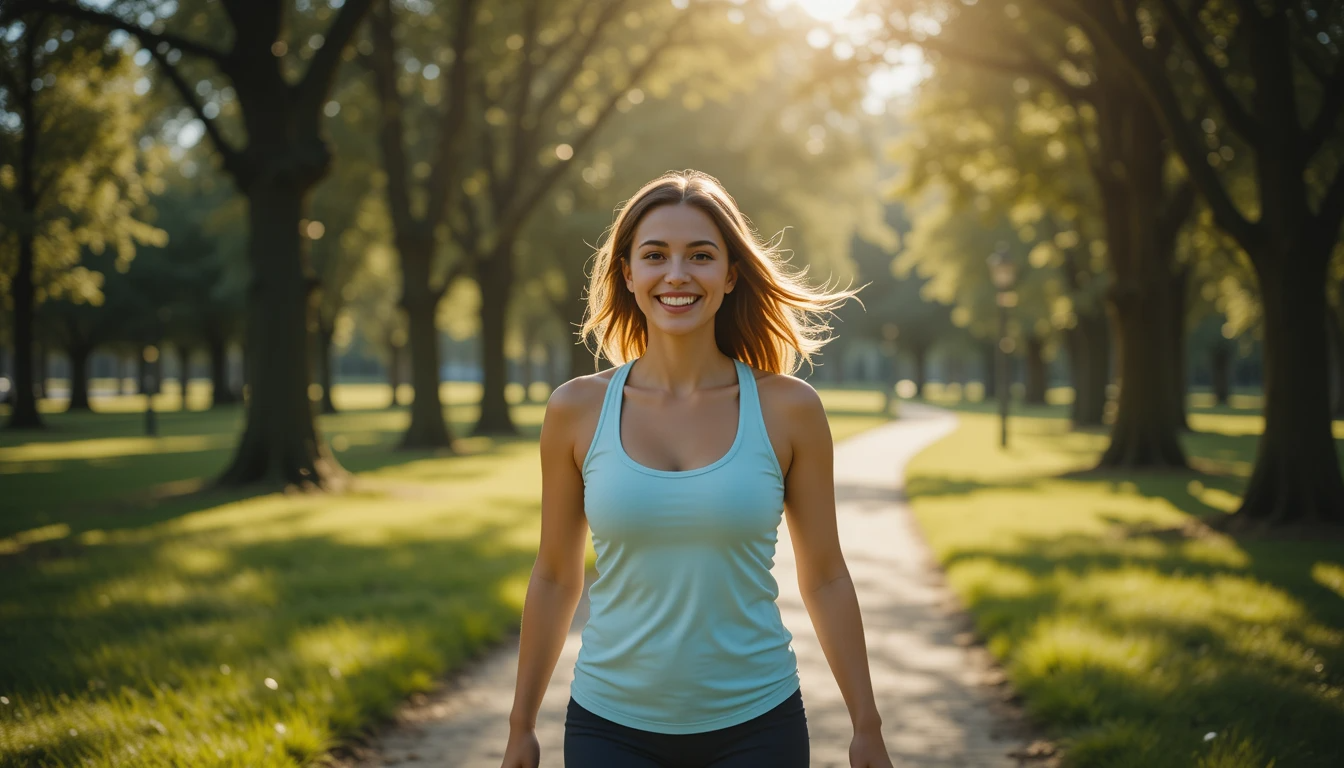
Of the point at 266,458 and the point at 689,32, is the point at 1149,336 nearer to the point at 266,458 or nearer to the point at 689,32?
the point at 689,32

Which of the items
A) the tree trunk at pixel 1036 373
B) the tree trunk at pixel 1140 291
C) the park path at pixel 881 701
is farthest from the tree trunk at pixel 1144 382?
the tree trunk at pixel 1036 373

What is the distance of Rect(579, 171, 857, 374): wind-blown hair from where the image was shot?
2584 millimetres

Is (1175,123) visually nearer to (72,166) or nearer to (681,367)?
(681,367)

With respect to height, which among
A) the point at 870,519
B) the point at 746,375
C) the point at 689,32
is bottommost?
the point at 870,519

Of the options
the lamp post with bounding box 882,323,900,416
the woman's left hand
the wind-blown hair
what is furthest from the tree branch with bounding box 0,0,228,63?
the lamp post with bounding box 882,323,900,416

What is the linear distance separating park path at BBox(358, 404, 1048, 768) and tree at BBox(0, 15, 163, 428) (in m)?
14.2

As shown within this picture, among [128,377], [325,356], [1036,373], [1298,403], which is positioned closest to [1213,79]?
[1298,403]

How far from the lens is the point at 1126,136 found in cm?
1658

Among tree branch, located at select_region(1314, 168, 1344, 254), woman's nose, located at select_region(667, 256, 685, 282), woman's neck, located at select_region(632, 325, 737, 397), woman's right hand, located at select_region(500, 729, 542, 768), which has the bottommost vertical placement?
woman's right hand, located at select_region(500, 729, 542, 768)

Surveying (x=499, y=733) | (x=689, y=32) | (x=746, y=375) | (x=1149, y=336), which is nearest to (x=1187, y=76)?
(x=1149, y=336)

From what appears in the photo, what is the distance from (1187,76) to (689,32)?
24.6 ft

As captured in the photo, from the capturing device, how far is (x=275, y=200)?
1356cm

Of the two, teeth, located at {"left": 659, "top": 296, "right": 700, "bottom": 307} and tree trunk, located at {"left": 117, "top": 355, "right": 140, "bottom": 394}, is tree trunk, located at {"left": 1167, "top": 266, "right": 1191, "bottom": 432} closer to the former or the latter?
teeth, located at {"left": 659, "top": 296, "right": 700, "bottom": 307}

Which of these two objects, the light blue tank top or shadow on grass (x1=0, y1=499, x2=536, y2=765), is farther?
shadow on grass (x1=0, y1=499, x2=536, y2=765)
